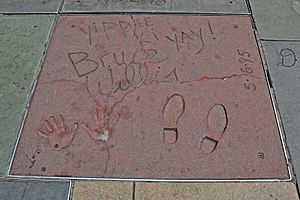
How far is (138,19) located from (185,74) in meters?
0.80

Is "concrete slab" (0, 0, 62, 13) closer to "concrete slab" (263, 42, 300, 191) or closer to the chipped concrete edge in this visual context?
the chipped concrete edge

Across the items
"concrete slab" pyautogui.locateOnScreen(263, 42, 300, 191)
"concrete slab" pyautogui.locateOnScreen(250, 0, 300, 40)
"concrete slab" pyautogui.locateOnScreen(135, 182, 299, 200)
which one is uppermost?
"concrete slab" pyautogui.locateOnScreen(250, 0, 300, 40)

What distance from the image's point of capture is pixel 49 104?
9.52 ft

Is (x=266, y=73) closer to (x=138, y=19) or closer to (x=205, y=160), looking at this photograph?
(x=205, y=160)

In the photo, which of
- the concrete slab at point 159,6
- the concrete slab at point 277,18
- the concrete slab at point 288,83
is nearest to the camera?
the concrete slab at point 288,83

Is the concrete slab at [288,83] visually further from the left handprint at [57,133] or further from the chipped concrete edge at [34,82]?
the chipped concrete edge at [34,82]

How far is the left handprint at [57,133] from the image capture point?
2.66 metres

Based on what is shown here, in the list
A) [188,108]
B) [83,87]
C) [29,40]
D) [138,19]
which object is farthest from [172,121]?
[29,40]

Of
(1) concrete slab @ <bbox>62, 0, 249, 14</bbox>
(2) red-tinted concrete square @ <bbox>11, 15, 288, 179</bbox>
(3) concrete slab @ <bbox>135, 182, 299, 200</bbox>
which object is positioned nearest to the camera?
(3) concrete slab @ <bbox>135, 182, 299, 200</bbox>

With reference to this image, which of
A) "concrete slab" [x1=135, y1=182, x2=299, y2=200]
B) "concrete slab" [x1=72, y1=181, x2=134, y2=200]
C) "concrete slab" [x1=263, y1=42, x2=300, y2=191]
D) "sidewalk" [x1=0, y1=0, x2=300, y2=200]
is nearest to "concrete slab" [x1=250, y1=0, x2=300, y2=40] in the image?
"sidewalk" [x1=0, y1=0, x2=300, y2=200]

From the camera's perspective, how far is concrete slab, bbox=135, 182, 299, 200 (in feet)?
7.83

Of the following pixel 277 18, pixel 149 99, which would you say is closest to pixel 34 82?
pixel 149 99

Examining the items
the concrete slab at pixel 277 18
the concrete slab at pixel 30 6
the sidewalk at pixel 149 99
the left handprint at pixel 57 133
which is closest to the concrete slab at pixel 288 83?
the sidewalk at pixel 149 99

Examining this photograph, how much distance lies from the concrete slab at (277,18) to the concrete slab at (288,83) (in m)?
0.13
